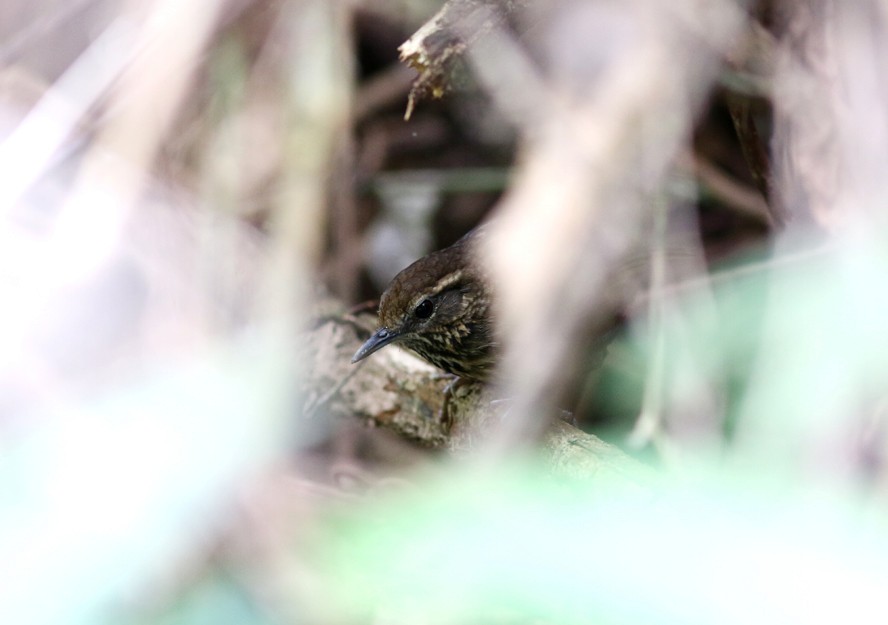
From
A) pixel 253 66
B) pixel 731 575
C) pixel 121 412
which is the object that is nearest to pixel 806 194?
pixel 731 575

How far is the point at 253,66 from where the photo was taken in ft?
10.2

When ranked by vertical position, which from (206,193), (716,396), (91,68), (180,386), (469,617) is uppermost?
(91,68)

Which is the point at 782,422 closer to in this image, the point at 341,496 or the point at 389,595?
the point at 389,595

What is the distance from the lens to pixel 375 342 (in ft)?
8.26

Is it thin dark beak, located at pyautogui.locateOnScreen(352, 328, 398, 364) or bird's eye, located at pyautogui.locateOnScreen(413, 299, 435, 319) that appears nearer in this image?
thin dark beak, located at pyautogui.locateOnScreen(352, 328, 398, 364)

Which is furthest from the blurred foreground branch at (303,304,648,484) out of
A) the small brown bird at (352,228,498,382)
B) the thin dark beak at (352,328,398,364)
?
the thin dark beak at (352,328,398,364)

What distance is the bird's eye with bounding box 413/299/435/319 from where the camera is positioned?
2.60 m

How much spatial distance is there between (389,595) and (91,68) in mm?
1763

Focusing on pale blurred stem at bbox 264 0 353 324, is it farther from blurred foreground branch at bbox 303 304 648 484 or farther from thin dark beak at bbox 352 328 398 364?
thin dark beak at bbox 352 328 398 364

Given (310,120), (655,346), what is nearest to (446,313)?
(655,346)

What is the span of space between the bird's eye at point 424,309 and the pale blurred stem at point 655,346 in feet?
2.20

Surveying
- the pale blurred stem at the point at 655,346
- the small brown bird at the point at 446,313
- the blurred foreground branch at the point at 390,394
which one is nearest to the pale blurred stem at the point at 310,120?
the blurred foreground branch at the point at 390,394

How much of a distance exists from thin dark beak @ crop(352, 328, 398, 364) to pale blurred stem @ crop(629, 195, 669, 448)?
81 centimetres

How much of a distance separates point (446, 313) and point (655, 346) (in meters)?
0.67
